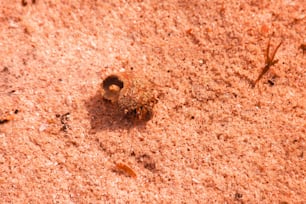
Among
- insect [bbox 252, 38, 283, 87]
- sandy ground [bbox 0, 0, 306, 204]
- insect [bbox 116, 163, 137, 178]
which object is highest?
insect [bbox 252, 38, 283, 87]

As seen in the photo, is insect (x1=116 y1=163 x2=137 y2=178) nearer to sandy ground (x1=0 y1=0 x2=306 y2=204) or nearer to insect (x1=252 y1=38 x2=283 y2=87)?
sandy ground (x1=0 y1=0 x2=306 y2=204)

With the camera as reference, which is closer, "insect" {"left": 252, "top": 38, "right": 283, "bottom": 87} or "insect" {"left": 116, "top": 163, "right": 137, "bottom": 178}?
"insect" {"left": 116, "top": 163, "right": 137, "bottom": 178}

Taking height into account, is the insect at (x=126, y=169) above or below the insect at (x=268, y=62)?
below

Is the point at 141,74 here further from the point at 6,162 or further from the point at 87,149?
the point at 6,162

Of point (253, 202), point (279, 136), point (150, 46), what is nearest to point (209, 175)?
point (253, 202)

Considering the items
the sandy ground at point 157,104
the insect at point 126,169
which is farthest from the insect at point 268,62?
the insect at point 126,169

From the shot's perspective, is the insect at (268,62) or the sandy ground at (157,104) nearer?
the sandy ground at (157,104)

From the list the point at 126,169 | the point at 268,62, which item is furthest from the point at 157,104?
the point at 268,62

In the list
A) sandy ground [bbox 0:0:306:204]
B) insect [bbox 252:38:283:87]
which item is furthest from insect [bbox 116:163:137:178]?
insect [bbox 252:38:283:87]

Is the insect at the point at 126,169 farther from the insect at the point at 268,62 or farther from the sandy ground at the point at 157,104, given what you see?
the insect at the point at 268,62
